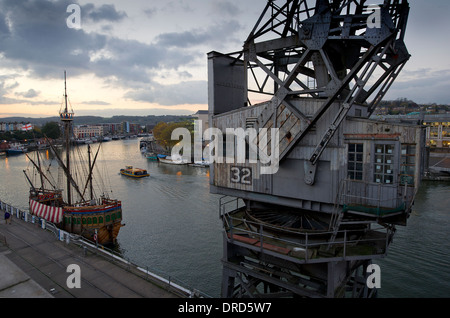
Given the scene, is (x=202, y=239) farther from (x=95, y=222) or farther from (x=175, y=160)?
(x=175, y=160)

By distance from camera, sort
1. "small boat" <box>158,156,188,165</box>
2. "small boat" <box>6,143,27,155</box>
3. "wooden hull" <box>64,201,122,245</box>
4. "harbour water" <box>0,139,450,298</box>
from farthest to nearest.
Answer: "small boat" <box>6,143,27,155</box>
"small boat" <box>158,156,188,165</box>
"wooden hull" <box>64,201,122,245</box>
"harbour water" <box>0,139,450,298</box>

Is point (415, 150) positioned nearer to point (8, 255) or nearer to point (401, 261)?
point (401, 261)

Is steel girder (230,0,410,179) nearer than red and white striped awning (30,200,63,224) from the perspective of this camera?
Yes

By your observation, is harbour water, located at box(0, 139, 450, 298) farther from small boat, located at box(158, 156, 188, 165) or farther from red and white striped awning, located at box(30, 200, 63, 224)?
small boat, located at box(158, 156, 188, 165)

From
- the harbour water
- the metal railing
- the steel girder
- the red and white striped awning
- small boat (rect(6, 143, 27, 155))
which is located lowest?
the harbour water

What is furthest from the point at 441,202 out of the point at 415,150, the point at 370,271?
the point at 415,150

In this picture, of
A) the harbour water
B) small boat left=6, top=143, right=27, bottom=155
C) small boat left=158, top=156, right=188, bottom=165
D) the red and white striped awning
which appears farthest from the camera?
small boat left=6, top=143, right=27, bottom=155

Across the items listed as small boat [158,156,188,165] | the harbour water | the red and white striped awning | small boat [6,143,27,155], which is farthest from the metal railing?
small boat [6,143,27,155]
